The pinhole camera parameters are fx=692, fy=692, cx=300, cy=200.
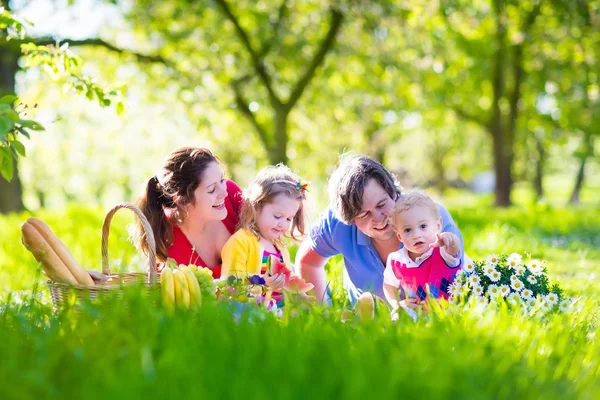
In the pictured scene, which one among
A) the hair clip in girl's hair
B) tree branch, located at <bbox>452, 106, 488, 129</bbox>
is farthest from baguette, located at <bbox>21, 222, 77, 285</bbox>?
tree branch, located at <bbox>452, 106, 488, 129</bbox>

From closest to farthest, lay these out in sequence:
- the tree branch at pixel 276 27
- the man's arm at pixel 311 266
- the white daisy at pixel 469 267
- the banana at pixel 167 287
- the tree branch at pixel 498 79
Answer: the banana at pixel 167 287
the white daisy at pixel 469 267
the man's arm at pixel 311 266
the tree branch at pixel 276 27
the tree branch at pixel 498 79

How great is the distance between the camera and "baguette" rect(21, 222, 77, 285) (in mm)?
3590

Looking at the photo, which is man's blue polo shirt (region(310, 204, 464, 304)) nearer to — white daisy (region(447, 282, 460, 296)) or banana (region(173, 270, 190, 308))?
white daisy (region(447, 282, 460, 296))

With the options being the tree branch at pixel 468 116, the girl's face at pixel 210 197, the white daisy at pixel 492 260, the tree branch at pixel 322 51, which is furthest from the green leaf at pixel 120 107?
the tree branch at pixel 468 116

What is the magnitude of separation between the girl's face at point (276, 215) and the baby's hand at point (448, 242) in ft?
3.28

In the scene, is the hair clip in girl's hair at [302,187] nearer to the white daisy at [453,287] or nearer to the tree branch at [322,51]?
the white daisy at [453,287]

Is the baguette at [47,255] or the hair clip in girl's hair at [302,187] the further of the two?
the hair clip in girl's hair at [302,187]

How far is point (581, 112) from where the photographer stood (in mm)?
18078

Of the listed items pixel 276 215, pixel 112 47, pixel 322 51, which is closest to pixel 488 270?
pixel 276 215

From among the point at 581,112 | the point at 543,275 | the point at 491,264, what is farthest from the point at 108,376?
the point at 581,112

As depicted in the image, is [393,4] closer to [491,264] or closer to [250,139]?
[250,139]

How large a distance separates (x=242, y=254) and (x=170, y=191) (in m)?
0.65

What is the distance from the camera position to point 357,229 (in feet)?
15.2

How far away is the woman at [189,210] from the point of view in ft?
14.4
